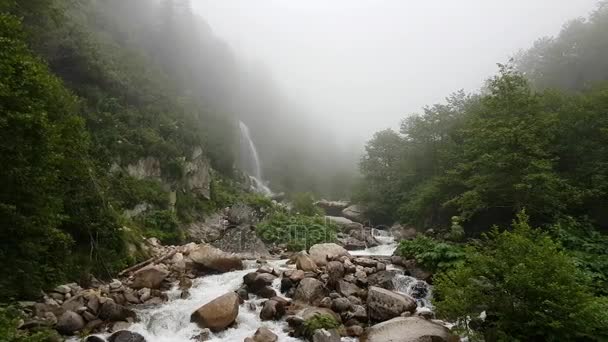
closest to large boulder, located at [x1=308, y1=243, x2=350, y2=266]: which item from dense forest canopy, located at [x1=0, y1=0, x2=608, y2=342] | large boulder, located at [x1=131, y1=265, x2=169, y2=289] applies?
dense forest canopy, located at [x1=0, y1=0, x2=608, y2=342]

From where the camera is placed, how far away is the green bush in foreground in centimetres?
695

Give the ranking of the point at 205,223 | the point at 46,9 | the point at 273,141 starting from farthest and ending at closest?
1. the point at 273,141
2. the point at 205,223
3. the point at 46,9

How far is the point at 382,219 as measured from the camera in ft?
124

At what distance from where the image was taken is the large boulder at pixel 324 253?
1522 centimetres

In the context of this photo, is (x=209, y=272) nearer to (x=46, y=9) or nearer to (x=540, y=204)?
(x=46, y=9)

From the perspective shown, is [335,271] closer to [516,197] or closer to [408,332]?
[408,332]

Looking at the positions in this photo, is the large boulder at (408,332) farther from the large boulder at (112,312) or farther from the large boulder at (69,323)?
the large boulder at (69,323)

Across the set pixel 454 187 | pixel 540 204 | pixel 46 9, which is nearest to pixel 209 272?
pixel 46 9

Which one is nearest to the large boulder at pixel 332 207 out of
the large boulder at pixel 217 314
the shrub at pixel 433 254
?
the shrub at pixel 433 254

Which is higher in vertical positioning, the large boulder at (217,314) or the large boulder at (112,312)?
the large boulder at (112,312)

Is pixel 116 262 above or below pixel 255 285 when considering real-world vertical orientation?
above

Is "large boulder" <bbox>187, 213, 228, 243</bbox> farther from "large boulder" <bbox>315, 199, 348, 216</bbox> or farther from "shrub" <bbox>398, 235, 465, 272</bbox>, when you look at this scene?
"large boulder" <bbox>315, 199, 348, 216</bbox>

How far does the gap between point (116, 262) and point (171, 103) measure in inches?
1152

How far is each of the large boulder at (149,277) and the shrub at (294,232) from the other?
1047cm
